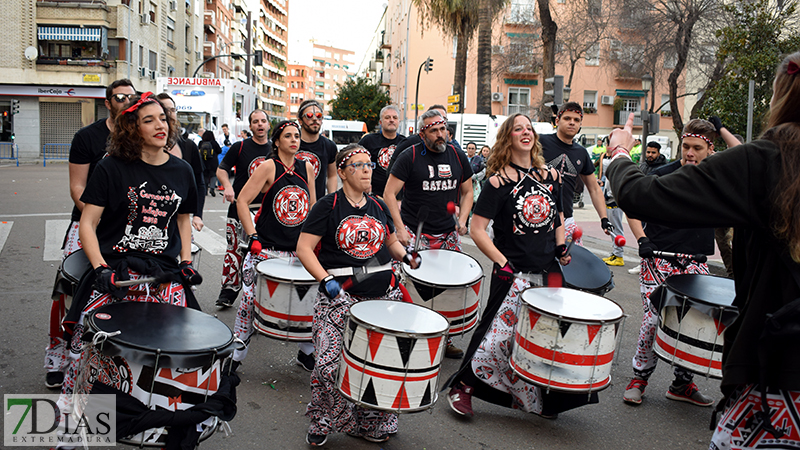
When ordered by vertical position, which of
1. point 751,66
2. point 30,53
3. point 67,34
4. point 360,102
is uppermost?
point 67,34

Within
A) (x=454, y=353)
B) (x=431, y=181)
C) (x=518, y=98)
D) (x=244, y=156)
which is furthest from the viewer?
(x=518, y=98)

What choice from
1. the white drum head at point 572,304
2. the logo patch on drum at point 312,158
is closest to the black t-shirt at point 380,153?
the logo patch on drum at point 312,158

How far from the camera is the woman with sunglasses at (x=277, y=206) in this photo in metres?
5.13

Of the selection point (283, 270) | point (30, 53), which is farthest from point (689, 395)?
point (30, 53)

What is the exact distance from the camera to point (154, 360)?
2680 millimetres

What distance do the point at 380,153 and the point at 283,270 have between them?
132 inches

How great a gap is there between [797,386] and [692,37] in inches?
936

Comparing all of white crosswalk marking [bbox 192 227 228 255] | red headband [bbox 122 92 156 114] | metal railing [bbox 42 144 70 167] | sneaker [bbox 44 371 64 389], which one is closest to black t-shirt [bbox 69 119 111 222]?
sneaker [bbox 44 371 64 389]

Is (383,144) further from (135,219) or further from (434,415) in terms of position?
(135,219)

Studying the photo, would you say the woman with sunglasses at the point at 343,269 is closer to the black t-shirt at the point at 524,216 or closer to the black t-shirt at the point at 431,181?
the black t-shirt at the point at 524,216

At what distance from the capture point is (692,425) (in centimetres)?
441

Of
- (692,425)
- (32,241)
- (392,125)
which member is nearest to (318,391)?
(692,425)

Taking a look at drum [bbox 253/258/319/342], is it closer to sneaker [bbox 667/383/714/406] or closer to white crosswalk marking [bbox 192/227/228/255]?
sneaker [bbox 667/383/714/406]

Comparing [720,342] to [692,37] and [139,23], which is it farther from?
[139,23]
